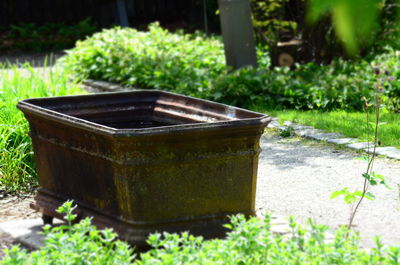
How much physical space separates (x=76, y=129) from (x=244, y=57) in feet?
19.6

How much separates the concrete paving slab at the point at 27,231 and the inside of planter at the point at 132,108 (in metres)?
0.77

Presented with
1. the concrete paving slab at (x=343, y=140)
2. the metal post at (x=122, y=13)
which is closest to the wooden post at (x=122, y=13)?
the metal post at (x=122, y=13)

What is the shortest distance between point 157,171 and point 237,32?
20.2 ft

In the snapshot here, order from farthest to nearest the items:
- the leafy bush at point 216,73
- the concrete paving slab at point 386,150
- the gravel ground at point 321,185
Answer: the leafy bush at point 216,73, the concrete paving slab at point 386,150, the gravel ground at point 321,185

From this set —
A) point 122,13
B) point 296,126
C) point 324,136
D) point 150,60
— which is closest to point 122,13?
point 122,13

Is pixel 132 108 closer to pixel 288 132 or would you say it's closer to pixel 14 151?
pixel 14 151

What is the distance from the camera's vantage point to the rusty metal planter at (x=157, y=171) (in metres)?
3.73

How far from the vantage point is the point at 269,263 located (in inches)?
110

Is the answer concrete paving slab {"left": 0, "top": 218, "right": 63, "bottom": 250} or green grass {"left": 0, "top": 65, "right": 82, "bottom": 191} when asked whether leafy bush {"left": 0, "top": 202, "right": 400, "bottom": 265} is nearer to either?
concrete paving slab {"left": 0, "top": 218, "right": 63, "bottom": 250}

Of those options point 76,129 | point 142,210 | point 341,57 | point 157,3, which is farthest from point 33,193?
point 157,3

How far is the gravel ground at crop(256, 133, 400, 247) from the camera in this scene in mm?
4566

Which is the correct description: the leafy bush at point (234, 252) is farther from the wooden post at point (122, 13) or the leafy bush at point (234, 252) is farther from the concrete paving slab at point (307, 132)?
the wooden post at point (122, 13)

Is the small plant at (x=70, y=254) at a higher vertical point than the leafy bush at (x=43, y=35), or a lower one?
higher

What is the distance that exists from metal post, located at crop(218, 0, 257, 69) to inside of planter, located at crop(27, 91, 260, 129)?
4804 mm
